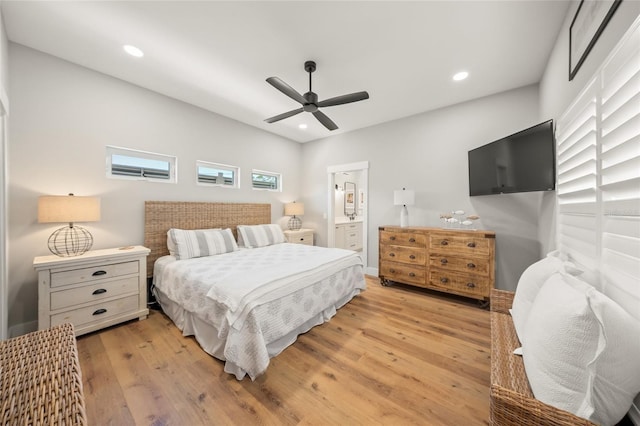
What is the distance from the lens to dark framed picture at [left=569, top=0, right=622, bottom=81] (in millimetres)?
1210

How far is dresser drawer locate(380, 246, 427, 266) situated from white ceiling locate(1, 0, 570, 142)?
2220 millimetres

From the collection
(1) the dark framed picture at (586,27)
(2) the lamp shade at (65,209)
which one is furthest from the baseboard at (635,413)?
(2) the lamp shade at (65,209)

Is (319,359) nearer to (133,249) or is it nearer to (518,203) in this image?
(133,249)

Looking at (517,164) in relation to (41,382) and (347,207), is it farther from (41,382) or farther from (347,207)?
(347,207)

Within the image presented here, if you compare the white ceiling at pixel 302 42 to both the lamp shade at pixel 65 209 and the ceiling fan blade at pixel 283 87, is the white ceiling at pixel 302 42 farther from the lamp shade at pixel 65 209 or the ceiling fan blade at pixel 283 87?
the lamp shade at pixel 65 209

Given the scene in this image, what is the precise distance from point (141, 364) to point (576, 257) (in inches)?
131

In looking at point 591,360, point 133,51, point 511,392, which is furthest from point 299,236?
point 591,360

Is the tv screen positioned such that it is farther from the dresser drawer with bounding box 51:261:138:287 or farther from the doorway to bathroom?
the dresser drawer with bounding box 51:261:138:287

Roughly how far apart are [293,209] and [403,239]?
2372mm

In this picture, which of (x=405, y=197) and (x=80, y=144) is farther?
(x=405, y=197)

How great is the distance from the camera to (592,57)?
138 cm

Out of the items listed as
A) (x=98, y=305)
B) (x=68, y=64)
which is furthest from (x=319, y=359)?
(x=68, y=64)

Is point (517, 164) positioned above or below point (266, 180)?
below

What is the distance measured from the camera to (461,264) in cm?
301
